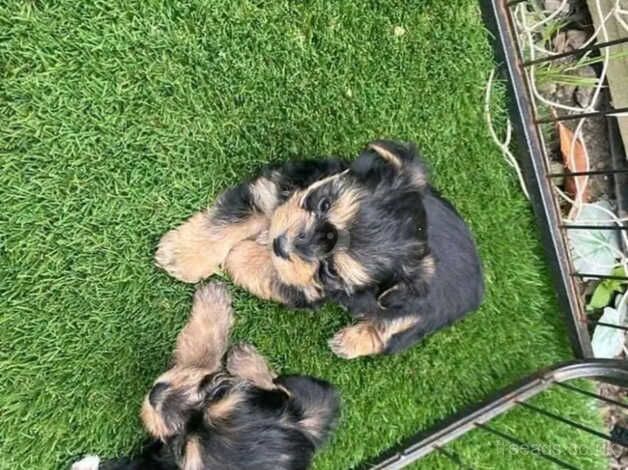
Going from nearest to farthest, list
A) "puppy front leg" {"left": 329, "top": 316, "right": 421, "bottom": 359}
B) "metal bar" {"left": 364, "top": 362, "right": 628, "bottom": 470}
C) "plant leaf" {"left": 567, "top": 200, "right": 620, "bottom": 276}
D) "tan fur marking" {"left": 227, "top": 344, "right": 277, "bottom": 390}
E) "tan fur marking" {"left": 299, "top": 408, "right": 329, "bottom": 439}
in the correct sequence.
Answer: "tan fur marking" {"left": 299, "top": 408, "right": 329, "bottom": 439} → "tan fur marking" {"left": 227, "top": 344, "right": 277, "bottom": 390} → "puppy front leg" {"left": 329, "top": 316, "right": 421, "bottom": 359} → "metal bar" {"left": 364, "top": 362, "right": 628, "bottom": 470} → "plant leaf" {"left": 567, "top": 200, "right": 620, "bottom": 276}

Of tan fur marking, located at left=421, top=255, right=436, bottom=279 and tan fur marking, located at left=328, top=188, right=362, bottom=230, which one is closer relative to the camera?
tan fur marking, located at left=328, top=188, right=362, bottom=230

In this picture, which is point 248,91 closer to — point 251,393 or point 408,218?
point 408,218

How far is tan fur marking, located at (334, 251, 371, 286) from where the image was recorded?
248cm

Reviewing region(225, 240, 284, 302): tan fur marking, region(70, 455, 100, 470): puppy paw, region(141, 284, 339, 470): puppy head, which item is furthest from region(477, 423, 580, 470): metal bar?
region(70, 455, 100, 470): puppy paw

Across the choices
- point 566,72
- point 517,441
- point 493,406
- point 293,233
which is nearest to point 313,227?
point 293,233

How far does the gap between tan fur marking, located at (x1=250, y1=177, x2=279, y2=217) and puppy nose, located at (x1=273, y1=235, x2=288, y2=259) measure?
0.32m

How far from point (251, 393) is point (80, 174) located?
1096mm

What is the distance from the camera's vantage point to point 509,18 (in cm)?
344

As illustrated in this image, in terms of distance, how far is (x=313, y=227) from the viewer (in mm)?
2492

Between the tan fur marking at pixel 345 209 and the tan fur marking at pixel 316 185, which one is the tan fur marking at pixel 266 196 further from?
the tan fur marking at pixel 345 209

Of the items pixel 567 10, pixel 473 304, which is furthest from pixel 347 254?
pixel 567 10

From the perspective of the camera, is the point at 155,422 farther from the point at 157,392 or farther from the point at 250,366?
the point at 250,366

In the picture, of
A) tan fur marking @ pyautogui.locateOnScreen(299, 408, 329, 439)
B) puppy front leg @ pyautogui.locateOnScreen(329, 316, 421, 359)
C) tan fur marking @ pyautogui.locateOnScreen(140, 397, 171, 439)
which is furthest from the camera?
puppy front leg @ pyautogui.locateOnScreen(329, 316, 421, 359)

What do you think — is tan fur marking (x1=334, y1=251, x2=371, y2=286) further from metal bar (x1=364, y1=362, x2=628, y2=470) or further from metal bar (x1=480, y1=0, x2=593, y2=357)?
metal bar (x1=480, y1=0, x2=593, y2=357)
